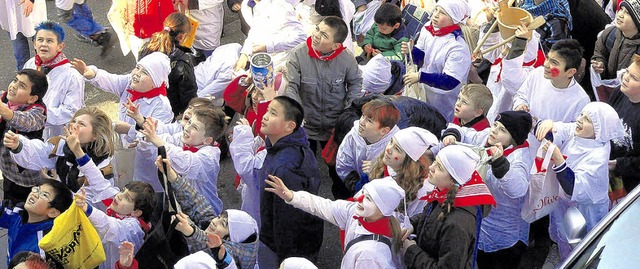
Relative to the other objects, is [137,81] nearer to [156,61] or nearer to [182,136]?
[156,61]

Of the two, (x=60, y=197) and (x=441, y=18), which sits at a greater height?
(x=441, y=18)

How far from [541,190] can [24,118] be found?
345cm

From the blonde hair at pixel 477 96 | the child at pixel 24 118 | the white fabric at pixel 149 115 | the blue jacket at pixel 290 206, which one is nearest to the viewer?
the blue jacket at pixel 290 206

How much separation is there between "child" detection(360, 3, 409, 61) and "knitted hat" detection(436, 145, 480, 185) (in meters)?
2.52

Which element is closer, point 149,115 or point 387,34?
point 149,115

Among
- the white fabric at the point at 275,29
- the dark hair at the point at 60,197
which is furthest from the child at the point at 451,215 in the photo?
the white fabric at the point at 275,29

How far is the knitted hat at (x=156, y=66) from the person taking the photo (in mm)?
6707

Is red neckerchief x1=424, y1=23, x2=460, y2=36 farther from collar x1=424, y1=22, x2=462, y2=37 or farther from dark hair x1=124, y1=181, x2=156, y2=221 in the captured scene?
dark hair x1=124, y1=181, x2=156, y2=221

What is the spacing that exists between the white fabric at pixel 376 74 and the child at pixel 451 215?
2.10 metres

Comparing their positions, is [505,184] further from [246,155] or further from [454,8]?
[454,8]

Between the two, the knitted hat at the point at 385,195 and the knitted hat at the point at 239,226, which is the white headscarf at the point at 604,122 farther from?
the knitted hat at the point at 239,226

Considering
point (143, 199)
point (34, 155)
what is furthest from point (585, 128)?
point (34, 155)

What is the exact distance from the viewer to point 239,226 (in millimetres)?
5457

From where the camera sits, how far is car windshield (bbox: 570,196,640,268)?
12.6 ft
